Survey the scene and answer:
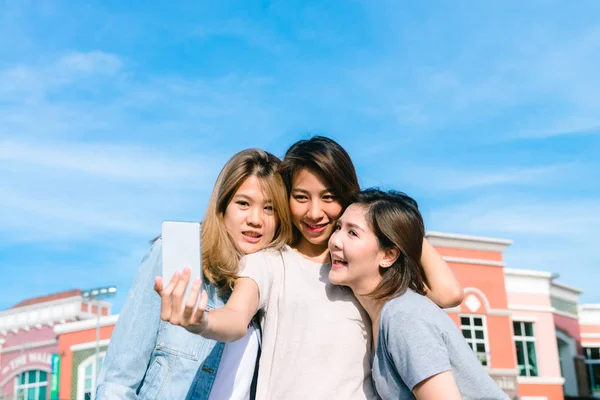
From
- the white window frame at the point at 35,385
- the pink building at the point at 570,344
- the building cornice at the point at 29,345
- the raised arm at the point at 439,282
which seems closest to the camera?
the raised arm at the point at 439,282

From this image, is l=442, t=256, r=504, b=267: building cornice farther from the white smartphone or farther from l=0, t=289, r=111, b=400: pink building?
the white smartphone

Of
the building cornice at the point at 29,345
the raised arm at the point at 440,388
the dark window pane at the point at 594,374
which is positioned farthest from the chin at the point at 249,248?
the dark window pane at the point at 594,374

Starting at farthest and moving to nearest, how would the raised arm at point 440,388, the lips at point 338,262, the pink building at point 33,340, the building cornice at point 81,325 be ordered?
the pink building at point 33,340 < the building cornice at point 81,325 < the lips at point 338,262 < the raised arm at point 440,388

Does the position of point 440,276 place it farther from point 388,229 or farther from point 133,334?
point 133,334

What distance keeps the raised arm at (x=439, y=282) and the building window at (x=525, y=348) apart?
722 inches

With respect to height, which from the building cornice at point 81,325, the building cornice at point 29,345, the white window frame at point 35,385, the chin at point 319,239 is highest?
the building cornice at point 81,325

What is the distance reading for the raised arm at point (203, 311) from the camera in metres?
2.04

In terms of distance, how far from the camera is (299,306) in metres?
2.88

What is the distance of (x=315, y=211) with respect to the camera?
3062 millimetres

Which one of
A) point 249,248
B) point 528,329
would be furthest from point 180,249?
point 528,329

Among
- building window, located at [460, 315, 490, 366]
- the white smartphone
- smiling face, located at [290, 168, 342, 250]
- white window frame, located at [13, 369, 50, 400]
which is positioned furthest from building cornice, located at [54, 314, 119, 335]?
the white smartphone

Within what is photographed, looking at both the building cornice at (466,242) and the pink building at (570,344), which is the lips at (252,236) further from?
the pink building at (570,344)

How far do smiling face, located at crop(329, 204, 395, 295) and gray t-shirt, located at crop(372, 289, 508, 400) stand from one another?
0.54 ft

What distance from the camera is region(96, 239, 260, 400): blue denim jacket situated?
260cm
